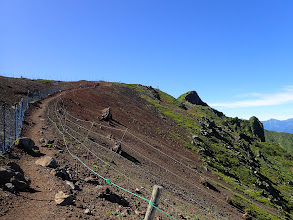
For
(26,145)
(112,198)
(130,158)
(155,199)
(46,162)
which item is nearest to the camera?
(155,199)

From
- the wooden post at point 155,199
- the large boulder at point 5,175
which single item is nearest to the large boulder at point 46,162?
the large boulder at point 5,175

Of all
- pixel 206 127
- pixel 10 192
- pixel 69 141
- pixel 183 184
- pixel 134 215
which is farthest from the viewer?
pixel 206 127

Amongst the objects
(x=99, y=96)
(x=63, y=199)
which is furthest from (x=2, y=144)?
(x=99, y=96)

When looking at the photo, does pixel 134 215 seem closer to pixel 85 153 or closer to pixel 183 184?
pixel 85 153

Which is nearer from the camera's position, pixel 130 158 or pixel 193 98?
pixel 130 158

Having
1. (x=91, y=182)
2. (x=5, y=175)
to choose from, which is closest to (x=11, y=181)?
(x=5, y=175)

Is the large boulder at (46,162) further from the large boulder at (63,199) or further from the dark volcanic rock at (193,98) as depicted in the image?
the dark volcanic rock at (193,98)

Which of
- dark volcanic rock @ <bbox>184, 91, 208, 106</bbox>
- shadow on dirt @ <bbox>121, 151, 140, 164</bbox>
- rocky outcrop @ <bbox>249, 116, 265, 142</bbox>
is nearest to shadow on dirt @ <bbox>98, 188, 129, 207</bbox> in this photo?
shadow on dirt @ <bbox>121, 151, 140, 164</bbox>

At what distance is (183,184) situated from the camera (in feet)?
86.9

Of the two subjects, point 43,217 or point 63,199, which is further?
point 63,199

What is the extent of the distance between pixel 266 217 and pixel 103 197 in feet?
105

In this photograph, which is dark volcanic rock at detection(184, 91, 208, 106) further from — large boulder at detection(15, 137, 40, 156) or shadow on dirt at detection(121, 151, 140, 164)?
large boulder at detection(15, 137, 40, 156)

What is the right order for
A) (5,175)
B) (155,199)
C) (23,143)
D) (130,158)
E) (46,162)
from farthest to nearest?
1. (130,158)
2. (23,143)
3. (46,162)
4. (5,175)
5. (155,199)

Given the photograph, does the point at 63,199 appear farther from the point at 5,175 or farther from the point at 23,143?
the point at 23,143
